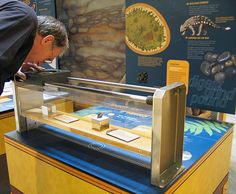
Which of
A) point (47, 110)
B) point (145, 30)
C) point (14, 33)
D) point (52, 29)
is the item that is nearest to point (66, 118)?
point (47, 110)

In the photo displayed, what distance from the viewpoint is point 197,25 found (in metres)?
A: 1.78

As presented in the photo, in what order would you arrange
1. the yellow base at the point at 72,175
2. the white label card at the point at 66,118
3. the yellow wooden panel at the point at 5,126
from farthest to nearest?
the yellow wooden panel at the point at 5,126
the white label card at the point at 66,118
the yellow base at the point at 72,175

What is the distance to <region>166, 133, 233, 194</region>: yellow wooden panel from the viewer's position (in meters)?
1.17

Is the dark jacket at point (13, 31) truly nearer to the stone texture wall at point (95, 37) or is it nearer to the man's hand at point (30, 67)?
the man's hand at point (30, 67)

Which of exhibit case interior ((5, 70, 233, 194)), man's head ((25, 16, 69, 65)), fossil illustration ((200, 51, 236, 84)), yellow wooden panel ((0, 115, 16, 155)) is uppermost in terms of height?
man's head ((25, 16, 69, 65))

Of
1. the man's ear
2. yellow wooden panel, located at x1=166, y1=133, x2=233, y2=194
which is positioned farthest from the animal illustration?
the man's ear

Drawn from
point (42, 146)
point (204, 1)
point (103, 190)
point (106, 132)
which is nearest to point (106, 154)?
point (106, 132)

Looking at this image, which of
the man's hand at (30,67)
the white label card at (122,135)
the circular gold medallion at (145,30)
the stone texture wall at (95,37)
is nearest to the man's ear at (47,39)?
the man's hand at (30,67)

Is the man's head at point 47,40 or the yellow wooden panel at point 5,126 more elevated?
the man's head at point 47,40

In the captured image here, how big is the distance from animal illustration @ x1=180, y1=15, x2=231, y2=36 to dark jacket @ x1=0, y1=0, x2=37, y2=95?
1184mm

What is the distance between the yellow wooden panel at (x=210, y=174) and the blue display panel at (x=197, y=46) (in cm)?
35

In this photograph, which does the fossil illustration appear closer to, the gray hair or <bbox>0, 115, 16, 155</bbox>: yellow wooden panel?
the gray hair

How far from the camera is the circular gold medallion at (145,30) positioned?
1.96 metres

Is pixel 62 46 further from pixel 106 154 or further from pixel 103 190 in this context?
pixel 103 190
